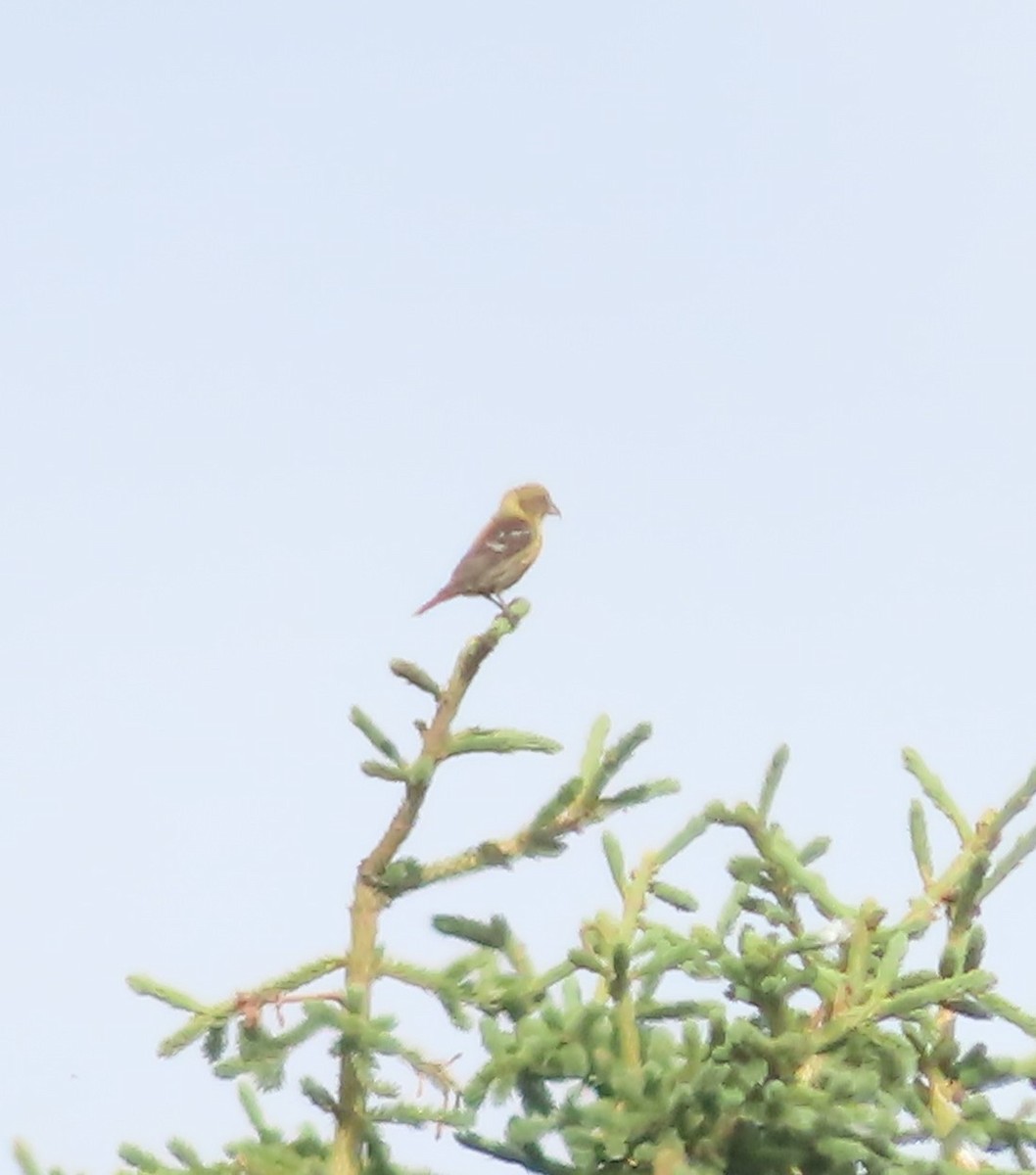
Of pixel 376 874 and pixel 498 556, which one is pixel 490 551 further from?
pixel 376 874

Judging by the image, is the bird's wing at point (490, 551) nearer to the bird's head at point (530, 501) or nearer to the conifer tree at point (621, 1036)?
the bird's head at point (530, 501)

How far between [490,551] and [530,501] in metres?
1.23

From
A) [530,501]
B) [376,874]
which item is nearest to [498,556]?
[530,501]

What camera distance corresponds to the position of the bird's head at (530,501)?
10.9 metres

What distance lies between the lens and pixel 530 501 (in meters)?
11.1

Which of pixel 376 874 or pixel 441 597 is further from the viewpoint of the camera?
pixel 441 597

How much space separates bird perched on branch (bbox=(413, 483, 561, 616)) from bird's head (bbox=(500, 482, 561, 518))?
0.01 m

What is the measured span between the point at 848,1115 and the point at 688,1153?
0.44 meters

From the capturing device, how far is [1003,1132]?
19.0 ft

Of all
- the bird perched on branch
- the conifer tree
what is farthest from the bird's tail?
the conifer tree

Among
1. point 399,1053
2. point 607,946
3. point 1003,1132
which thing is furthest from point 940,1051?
point 399,1053

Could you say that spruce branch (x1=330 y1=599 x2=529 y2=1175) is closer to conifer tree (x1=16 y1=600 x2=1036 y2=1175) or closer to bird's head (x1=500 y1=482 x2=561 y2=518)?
conifer tree (x1=16 y1=600 x2=1036 y2=1175)

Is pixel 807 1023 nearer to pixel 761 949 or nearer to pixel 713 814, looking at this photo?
pixel 761 949

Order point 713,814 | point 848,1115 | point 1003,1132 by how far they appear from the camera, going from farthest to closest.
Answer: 1. point 713,814
2. point 1003,1132
3. point 848,1115
